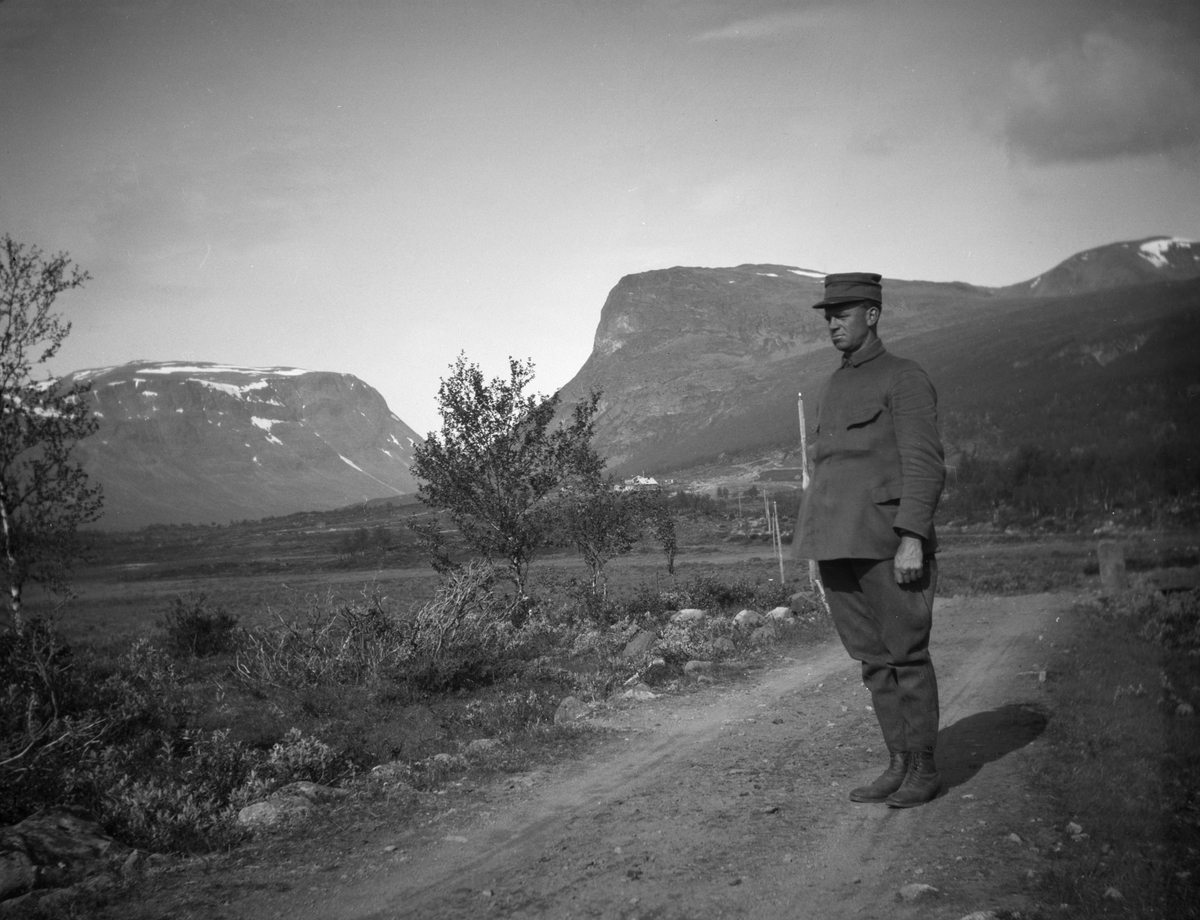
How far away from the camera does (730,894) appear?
2992 millimetres

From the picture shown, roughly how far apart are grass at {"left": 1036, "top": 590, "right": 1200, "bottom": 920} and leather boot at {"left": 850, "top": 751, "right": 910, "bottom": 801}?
2.15 ft

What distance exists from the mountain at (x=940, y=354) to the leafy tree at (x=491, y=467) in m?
8.49

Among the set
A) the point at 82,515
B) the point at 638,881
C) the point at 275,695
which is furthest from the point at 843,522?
the point at 82,515

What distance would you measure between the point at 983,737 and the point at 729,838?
2.25 meters

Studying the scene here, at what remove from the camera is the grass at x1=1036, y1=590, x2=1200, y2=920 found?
8.94ft

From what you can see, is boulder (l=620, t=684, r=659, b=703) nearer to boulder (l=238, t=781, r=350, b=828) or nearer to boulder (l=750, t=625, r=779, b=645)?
boulder (l=238, t=781, r=350, b=828)

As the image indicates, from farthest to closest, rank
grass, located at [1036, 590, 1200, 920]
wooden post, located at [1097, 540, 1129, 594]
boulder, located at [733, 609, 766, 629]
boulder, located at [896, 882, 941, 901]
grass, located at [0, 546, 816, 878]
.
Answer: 1. wooden post, located at [1097, 540, 1129, 594]
2. boulder, located at [733, 609, 766, 629]
3. grass, located at [0, 546, 816, 878]
4. boulder, located at [896, 882, 941, 901]
5. grass, located at [1036, 590, 1200, 920]

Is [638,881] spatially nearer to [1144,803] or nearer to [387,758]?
[1144,803]

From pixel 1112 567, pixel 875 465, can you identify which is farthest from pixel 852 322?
pixel 1112 567

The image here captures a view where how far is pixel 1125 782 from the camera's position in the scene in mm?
3857

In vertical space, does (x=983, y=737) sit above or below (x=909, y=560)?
below

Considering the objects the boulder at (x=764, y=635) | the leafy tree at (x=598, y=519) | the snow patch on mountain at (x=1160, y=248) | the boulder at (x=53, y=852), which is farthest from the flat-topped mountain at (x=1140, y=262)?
the leafy tree at (x=598, y=519)

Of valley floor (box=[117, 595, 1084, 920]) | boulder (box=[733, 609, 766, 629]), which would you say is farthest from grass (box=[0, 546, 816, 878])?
valley floor (box=[117, 595, 1084, 920])

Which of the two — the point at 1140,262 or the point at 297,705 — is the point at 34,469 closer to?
the point at 297,705
